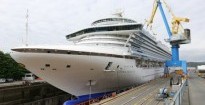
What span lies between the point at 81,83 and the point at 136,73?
451 inches

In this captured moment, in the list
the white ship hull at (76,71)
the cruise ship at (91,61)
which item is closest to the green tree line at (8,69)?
the cruise ship at (91,61)

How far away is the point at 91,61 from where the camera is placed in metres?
25.2

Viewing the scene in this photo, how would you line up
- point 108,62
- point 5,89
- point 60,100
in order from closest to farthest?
point 108,62
point 5,89
point 60,100

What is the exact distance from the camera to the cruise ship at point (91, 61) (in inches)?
922

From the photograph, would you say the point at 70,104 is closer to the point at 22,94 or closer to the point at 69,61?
the point at 69,61

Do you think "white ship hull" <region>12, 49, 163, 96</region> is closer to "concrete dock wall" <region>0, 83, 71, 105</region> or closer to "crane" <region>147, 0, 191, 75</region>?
"concrete dock wall" <region>0, 83, 71, 105</region>

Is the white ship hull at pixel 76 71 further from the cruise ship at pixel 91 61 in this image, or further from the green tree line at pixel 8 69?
the green tree line at pixel 8 69

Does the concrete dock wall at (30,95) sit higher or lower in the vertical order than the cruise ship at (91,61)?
lower

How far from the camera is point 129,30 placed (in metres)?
34.2

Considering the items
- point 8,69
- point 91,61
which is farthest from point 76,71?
point 8,69

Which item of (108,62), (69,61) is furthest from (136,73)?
(69,61)

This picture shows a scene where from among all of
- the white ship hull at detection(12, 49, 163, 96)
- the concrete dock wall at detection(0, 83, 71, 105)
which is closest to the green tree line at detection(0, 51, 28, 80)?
the concrete dock wall at detection(0, 83, 71, 105)

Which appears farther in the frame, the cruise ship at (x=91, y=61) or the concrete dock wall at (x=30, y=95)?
the concrete dock wall at (x=30, y=95)

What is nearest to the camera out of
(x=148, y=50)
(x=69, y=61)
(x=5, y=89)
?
(x=69, y=61)
